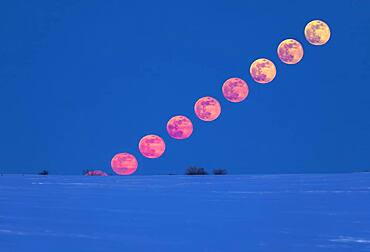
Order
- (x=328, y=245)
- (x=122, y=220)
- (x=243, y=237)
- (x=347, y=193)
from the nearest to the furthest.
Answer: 1. (x=328, y=245)
2. (x=243, y=237)
3. (x=122, y=220)
4. (x=347, y=193)

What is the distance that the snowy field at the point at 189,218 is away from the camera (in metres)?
2.96

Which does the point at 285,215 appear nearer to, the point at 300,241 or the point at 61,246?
the point at 300,241

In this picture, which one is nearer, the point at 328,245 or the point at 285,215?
the point at 328,245

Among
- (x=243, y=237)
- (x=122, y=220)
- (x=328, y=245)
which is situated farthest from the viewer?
(x=122, y=220)

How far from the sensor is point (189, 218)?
389 cm

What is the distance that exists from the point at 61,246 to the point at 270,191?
3.16m

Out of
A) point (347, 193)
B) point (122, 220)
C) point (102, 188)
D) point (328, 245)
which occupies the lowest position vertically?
point (328, 245)

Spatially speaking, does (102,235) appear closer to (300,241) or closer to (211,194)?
(300,241)

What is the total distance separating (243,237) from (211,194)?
2.47 metres

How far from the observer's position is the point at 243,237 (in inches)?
123

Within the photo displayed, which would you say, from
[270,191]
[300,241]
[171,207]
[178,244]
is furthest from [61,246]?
[270,191]

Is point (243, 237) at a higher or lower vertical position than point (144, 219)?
lower

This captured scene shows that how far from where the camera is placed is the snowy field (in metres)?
2.96

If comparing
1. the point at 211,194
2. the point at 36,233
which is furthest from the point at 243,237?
the point at 211,194
